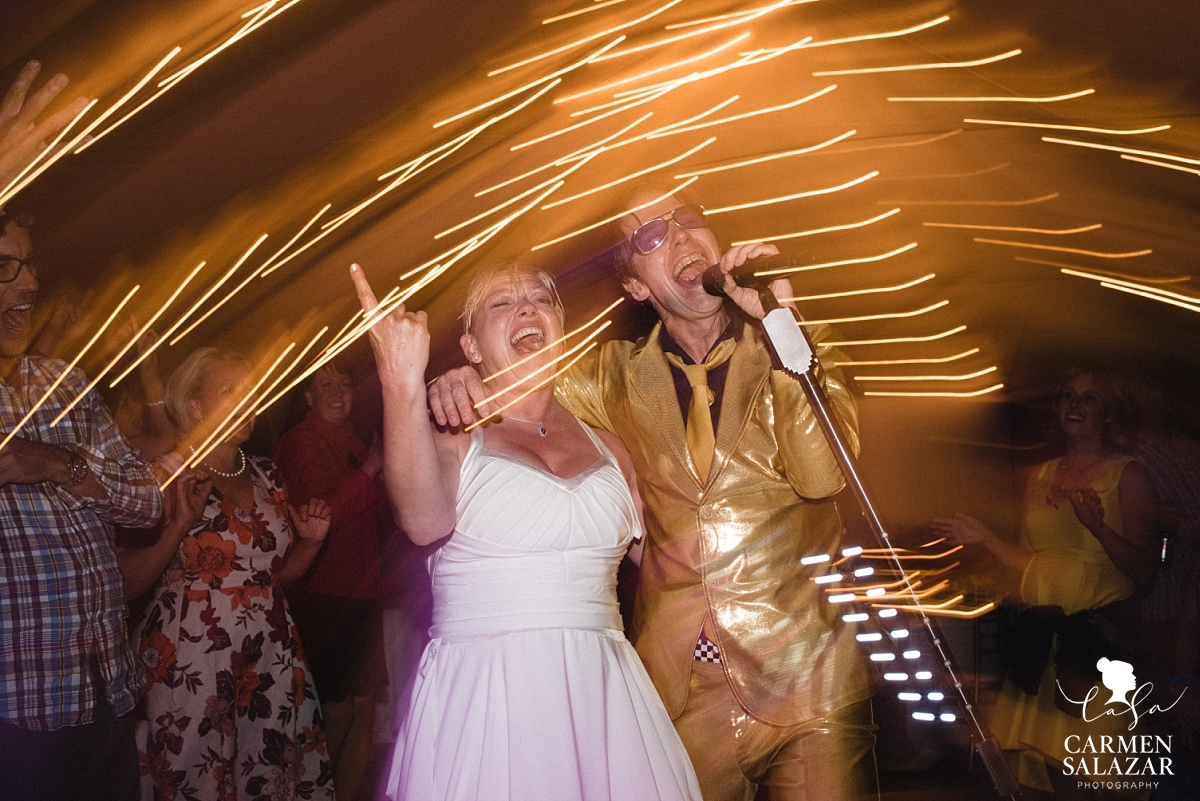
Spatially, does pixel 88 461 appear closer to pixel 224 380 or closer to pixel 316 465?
pixel 224 380

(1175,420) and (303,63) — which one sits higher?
(303,63)

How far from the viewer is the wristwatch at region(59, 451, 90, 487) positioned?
262 cm

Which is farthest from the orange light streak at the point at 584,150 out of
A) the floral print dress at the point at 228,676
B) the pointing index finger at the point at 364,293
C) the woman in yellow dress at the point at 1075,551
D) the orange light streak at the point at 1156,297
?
the orange light streak at the point at 1156,297

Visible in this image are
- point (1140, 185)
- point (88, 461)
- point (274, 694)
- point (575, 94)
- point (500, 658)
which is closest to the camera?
point (500, 658)

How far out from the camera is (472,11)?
382cm

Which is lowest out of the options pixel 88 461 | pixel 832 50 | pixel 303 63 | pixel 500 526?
pixel 500 526

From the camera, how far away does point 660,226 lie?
3113 millimetres

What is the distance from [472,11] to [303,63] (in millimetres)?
726

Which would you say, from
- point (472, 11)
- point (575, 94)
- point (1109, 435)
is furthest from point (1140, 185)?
point (472, 11)

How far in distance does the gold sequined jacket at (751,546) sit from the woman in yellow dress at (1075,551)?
181 cm

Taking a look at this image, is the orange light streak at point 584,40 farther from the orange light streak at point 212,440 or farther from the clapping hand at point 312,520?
the clapping hand at point 312,520

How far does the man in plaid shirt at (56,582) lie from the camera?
8.13 ft

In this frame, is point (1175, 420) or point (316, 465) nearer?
point (316, 465)

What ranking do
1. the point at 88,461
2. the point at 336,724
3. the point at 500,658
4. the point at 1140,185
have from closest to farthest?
the point at 500,658 < the point at 88,461 < the point at 336,724 < the point at 1140,185
